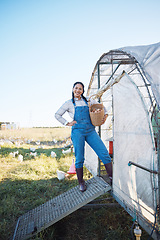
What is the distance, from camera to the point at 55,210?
3.46 m

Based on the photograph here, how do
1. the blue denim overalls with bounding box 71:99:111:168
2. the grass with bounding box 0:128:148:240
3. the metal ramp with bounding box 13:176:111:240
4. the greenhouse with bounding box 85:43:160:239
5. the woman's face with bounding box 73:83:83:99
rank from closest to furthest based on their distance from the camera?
the greenhouse with bounding box 85:43:160:239 < the metal ramp with bounding box 13:176:111:240 < the grass with bounding box 0:128:148:240 < the blue denim overalls with bounding box 71:99:111:168 < the woman's face with bounding box 73:83:83:99

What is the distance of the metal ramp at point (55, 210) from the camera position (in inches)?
123

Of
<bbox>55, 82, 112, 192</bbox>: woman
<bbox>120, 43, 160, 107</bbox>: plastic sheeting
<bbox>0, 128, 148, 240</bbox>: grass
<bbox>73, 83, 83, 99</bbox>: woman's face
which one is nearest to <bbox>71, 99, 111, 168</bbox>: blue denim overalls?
<bbox>55, 82, 112, 192</bbox>: woman

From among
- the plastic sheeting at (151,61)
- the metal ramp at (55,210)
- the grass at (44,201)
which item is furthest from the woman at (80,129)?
the plastic sheeting at (151,61)

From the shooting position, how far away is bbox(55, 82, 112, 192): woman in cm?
352

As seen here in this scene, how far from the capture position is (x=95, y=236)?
321 centimetres

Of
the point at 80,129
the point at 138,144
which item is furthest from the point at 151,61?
the point at 80,129

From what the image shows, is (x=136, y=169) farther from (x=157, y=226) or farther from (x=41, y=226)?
(x=41, y=226)

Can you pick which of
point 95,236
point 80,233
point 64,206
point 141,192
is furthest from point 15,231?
point 141,192

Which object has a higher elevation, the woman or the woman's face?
the woman's face

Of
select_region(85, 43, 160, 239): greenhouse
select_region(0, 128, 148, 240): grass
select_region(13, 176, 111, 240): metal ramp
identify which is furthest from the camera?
select_region(0, 128, 148, 240): grass

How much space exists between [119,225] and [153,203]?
145 cm

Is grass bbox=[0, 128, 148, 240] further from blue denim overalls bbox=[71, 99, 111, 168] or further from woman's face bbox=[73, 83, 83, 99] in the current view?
woman's face bbox=[73, 83, 83, 99]

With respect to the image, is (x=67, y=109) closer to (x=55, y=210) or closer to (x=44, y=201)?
(x=55, y=210)
